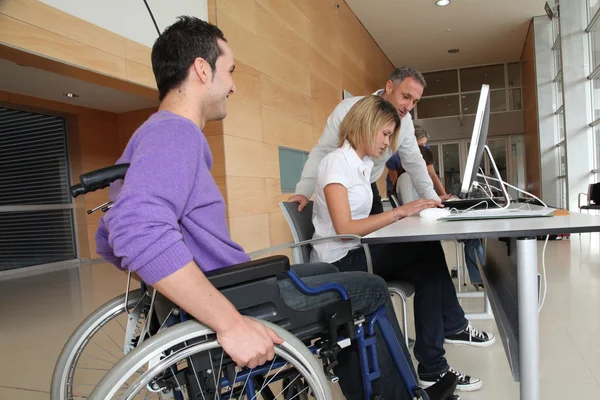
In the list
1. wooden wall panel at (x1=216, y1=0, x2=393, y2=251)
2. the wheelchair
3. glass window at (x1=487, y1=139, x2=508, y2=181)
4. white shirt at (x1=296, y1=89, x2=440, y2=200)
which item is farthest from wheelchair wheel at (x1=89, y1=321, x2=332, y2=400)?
glass window at (x1=487, y1=139, x2=508, y2=181)

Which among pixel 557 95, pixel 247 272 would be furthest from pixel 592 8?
pixel 247 272

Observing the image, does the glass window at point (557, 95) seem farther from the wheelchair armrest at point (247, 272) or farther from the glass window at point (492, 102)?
the wheelchair armrest at point (247, 272)

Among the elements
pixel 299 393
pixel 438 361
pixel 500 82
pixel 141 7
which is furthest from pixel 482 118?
pixel 500 82

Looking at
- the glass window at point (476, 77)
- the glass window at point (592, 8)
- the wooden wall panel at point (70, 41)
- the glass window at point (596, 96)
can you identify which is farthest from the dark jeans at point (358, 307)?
the glass window at point (476, 77)

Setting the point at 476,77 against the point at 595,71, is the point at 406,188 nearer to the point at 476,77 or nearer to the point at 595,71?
the point at 595,71

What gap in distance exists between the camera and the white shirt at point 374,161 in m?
2.24

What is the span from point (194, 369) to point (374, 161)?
1.54m

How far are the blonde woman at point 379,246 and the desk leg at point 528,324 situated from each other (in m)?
0.42

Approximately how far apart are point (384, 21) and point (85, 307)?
8.27 m

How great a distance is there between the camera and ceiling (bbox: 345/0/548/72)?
873 centimetres

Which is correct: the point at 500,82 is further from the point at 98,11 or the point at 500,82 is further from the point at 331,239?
the point at 331,239

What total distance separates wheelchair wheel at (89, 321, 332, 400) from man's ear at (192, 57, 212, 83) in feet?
1.64

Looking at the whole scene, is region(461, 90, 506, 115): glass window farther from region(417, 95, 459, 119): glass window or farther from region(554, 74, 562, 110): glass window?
region(554, 74, 562, 110): glass window

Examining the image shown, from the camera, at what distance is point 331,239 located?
1.59 m
